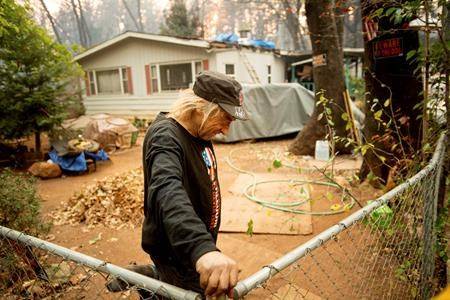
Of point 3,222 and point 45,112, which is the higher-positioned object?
point 45,112

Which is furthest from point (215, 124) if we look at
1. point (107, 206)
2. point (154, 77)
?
point (154, 77)

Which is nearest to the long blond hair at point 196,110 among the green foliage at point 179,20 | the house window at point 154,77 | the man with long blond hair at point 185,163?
the man with long blond hair at point 185,163

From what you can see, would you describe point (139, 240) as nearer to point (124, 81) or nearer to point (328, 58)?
point (328, 58)

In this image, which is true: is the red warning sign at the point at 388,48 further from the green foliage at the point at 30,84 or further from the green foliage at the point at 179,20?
the green foliage at the point at 179,20

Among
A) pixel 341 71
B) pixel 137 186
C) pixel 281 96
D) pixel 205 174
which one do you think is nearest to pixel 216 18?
pixel 281 96

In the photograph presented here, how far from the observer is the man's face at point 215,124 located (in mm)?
1716

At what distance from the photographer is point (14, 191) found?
3289 mm

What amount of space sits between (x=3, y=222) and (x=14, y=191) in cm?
32

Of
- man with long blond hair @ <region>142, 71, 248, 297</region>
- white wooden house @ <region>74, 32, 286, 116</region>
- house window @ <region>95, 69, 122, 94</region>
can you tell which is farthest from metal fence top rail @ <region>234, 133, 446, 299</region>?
house window @ <region>95, 69, 122, 94</region>

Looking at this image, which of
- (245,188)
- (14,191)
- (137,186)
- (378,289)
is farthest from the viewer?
(245,188)

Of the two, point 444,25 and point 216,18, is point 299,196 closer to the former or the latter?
point 444,25

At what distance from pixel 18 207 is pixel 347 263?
A: 11.6 feet

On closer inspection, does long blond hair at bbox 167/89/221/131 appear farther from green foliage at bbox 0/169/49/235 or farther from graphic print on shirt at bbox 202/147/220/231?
green foliage at bbox 0/169/49/235

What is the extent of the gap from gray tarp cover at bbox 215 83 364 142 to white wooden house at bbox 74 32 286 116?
3348 mm
